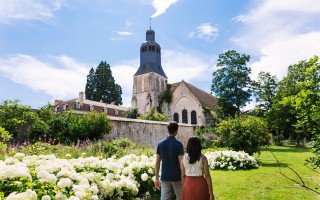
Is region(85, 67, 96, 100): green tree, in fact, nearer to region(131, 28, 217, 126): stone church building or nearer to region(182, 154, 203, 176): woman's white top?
region(131, 28, 217, 126): stone church building

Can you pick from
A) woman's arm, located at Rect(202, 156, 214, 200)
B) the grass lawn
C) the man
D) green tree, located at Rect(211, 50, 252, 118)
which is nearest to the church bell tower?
green tree, located at Rect(211, 50, 252, 118)

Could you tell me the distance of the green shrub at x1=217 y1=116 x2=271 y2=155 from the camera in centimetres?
1504

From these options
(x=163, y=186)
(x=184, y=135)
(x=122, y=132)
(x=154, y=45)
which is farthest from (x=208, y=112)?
(x=163, y=186)

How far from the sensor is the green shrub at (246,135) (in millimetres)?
15039

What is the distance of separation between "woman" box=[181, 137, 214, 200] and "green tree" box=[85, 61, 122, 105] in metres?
49.3

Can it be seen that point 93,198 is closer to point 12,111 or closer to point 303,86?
point 303,86

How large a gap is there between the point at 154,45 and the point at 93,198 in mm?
54167

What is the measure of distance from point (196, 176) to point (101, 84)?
50.5m

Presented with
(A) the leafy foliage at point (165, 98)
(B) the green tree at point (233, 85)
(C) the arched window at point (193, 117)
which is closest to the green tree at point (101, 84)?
(A) the leafy foliage at point (165, 98)

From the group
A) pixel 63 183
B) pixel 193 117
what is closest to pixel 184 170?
pixel 63 183

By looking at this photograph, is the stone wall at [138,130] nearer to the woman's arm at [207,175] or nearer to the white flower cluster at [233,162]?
the white flower cluster at [233,162]

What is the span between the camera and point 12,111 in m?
15.0

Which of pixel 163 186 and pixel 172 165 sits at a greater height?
pixel 172 165

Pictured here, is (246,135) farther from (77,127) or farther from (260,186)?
(77,127)
